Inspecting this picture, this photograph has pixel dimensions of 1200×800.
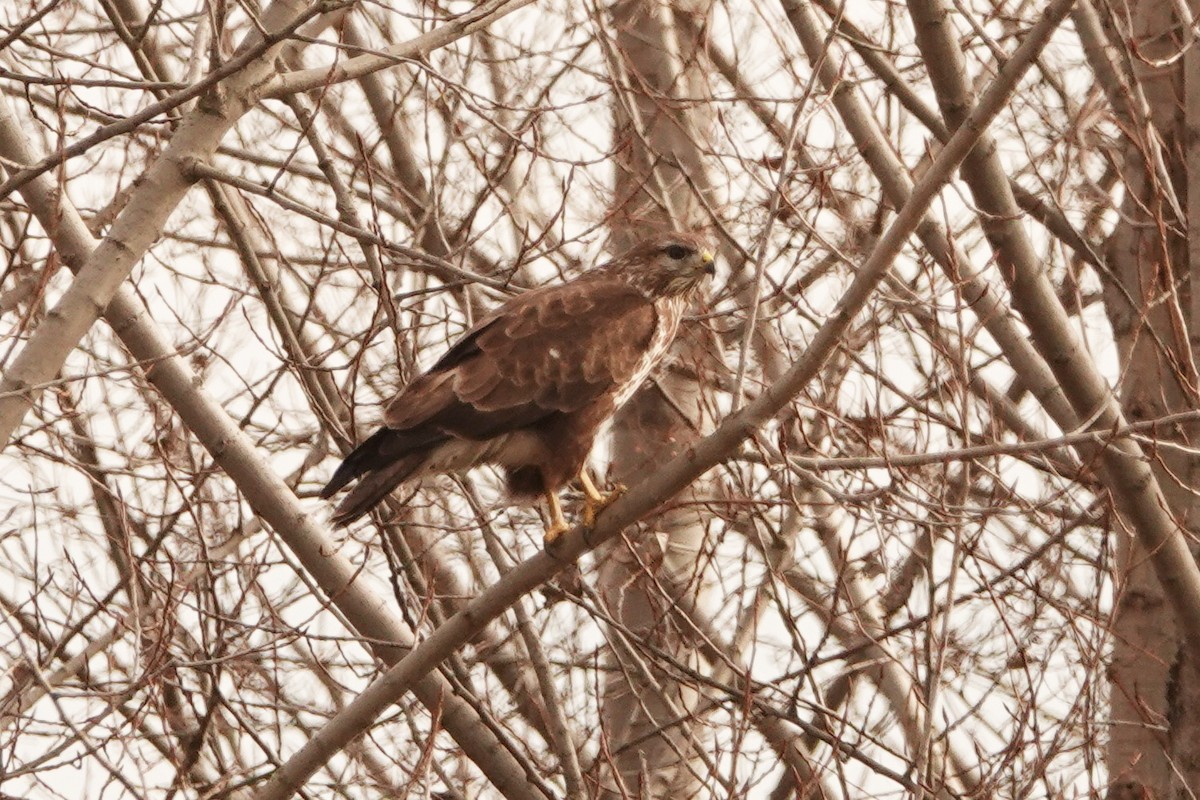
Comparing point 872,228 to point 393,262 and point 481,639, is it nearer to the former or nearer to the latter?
point 393,262

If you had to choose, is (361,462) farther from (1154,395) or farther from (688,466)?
(1154,395)

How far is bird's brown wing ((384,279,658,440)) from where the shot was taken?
524cm

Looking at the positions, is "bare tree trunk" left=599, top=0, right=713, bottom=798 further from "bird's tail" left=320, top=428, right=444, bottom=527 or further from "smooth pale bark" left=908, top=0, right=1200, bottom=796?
"bird's tail" left=320, top=428, right=444, bottom=527

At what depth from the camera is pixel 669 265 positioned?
19.8ft

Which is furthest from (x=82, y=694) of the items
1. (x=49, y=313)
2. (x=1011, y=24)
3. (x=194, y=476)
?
(x=1011, y=24)

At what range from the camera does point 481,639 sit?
7.88 metres

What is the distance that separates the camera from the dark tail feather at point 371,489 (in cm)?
471

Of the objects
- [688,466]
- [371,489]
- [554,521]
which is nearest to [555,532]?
[554,521]

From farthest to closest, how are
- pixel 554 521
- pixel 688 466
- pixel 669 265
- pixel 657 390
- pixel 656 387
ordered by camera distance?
pixel 657 390
pixel 656 387
pixel 669 265
pixel 554 521
pixel 688 466

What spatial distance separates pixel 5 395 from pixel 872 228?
12.5 ft

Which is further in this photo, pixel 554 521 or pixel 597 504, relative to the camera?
pixel 554 521

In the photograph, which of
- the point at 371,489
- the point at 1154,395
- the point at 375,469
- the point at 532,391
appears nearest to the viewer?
the point at 371,489

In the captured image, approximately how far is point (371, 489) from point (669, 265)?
1.74 metres

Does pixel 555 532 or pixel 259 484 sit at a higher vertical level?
pixel 259 484
